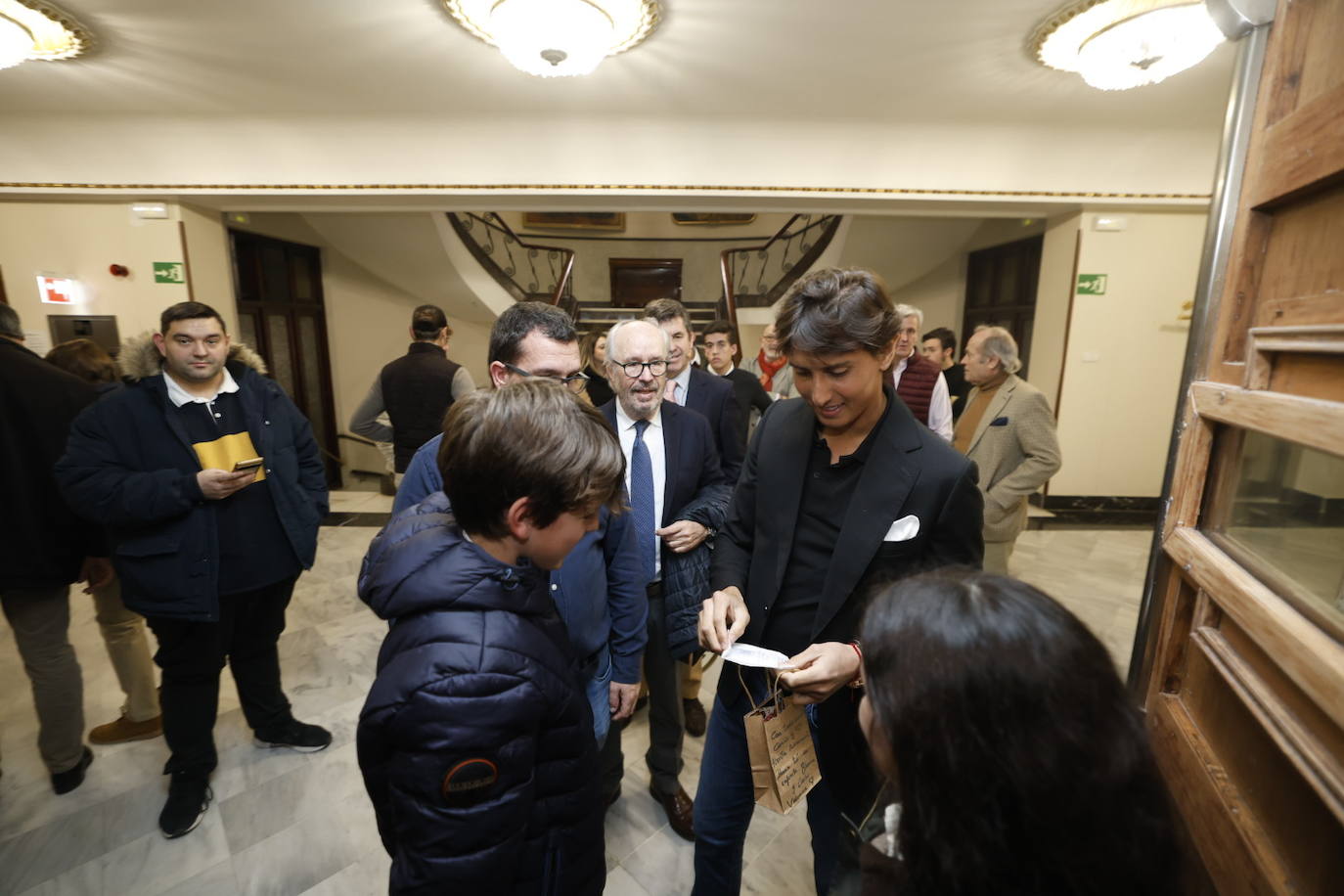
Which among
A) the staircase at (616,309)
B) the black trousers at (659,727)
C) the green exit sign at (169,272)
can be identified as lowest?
the black trousers at (659,727)

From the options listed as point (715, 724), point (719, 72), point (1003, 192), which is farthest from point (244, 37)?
point (1003, 192)

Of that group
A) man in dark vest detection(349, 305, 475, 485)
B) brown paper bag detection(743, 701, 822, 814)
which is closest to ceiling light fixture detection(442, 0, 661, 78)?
man in dark vest detection(349, 305, 475, 485)

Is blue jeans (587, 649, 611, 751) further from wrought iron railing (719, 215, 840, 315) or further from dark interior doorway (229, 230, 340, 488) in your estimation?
wrought iron railing (719, 215, 840, 315)

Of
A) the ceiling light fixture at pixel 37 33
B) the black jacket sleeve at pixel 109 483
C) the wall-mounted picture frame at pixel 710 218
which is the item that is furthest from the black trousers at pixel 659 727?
the wall-mounted picture frame at pixel 710 218

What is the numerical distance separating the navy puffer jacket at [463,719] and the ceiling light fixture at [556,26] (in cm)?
305

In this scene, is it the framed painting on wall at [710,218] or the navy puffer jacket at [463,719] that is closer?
the navy puffer jacket at [463,719]

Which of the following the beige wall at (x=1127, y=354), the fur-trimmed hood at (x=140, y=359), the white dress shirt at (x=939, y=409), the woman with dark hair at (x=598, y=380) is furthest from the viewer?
the beige wall at (x=1127, y=354)

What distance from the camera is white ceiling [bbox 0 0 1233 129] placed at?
312cm

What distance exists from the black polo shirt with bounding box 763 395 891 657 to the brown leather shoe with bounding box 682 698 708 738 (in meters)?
1.41

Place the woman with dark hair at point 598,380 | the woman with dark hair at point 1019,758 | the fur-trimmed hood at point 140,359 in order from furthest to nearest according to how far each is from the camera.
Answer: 1. the woman with dark hair at point 598,380
2. the fur-trimmed hood at point 140,359
3. the woman with dark hair at point 1019,758

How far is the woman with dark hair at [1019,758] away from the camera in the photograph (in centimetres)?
50

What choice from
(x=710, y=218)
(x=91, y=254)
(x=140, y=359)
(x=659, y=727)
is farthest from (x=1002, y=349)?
(x=710, y=218)

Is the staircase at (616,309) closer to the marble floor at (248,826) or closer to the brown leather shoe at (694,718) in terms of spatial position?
the brown leather shoe at (694,718)

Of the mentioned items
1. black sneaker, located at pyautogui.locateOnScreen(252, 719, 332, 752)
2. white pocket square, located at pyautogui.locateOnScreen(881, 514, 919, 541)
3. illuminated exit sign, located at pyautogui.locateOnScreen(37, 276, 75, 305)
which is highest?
illuminated exit sign, located at pyautogui.locateOnScreen(37, 276, 75, 305)
